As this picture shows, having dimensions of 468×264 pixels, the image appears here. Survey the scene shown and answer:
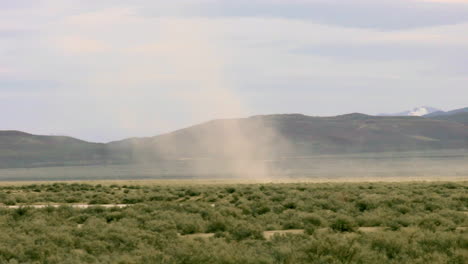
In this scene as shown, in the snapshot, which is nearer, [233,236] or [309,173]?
[233,236]

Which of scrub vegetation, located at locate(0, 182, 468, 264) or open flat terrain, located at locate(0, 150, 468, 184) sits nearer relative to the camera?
scrub vegetation, located at locate(0, 182, 468, 264)

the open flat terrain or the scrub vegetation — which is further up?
the open flat terrain

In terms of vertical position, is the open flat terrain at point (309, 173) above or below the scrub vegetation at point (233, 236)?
above

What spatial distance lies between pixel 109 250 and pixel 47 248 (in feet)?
4.49

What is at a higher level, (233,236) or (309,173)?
(309,173)

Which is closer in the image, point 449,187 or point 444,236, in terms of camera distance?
point 444,236

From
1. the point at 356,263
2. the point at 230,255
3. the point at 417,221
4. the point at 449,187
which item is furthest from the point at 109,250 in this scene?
the point at 449,187

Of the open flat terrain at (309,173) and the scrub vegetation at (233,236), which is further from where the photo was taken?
the open flat terrain at (309,173)

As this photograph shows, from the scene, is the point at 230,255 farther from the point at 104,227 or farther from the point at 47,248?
the point at 104,227

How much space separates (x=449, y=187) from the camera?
145 feet

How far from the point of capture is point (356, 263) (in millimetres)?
13562

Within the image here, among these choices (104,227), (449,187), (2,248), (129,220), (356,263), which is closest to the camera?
(356,263)

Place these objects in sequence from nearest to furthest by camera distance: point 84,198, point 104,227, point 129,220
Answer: point 104,227, point 129,220, point 84,198

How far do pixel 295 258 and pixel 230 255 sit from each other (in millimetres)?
1276
